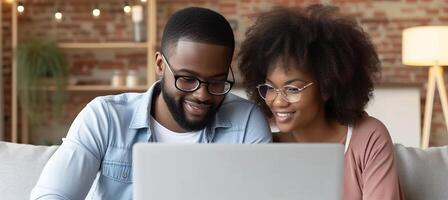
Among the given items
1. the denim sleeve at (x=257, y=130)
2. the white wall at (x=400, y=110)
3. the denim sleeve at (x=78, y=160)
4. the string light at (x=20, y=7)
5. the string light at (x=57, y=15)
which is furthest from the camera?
the string light at (x=57, y=15)

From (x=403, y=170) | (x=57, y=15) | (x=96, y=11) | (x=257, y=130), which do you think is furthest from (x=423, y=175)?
(x=57, y=15)

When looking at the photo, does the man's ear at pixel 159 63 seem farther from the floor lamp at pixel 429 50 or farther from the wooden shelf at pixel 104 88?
the wooden shelf at pixel 104 88

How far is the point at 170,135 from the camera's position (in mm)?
1721

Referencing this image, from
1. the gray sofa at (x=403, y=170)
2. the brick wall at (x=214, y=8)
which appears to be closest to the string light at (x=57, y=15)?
the brick wall at (x=214, y=8)

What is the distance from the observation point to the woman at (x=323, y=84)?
1718 mm

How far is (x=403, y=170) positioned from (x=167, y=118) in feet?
2.40

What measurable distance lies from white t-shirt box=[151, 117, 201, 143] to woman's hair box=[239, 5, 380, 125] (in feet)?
0.82

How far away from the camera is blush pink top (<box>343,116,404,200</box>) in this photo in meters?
1.66

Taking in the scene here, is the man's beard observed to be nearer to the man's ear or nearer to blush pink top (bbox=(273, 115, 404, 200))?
the man's ear

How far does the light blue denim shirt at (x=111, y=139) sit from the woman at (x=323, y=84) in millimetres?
94

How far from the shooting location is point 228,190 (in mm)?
1115

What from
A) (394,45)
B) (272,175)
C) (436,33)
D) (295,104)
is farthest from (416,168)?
(394,45)

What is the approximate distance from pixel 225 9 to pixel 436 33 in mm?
1856

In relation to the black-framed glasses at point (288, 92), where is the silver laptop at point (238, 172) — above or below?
below
